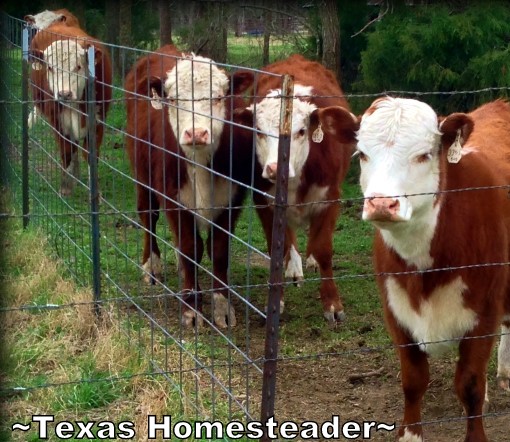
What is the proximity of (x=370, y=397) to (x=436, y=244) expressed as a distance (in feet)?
4.16

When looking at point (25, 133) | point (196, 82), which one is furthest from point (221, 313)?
point (25, 133)

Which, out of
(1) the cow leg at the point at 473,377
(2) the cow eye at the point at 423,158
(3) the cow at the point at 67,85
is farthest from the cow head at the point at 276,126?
(3) the cow at the point at 67,85

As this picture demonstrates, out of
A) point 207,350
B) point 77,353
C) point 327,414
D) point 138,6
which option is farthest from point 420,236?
point 138,6

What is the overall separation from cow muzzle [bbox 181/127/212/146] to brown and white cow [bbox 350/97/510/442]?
4.43ft

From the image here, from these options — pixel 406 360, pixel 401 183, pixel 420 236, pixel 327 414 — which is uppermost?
pixel 401 183

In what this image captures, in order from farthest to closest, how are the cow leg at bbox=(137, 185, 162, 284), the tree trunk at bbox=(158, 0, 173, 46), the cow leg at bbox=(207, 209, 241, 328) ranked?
the tree trunk at bbox=(158, 0, 173, 46) → the cow leg at bbox=(137, 185, 162, 284) → the cow leg at bbox=(207, 209, 241, 328)

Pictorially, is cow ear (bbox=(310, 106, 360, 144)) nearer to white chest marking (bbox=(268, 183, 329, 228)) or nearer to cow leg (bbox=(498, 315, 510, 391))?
cow leg (bbox=(498, 315, 510, 391))

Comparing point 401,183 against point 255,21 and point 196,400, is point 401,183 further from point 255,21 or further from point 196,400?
point 255,21

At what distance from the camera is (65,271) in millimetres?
6508

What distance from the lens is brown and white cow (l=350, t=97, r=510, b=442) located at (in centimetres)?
378

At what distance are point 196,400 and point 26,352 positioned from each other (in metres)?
1.37

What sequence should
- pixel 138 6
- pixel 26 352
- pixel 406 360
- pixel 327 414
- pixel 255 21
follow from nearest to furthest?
1. pixel 406 360
2. pixel 327 414
3. pixel 26 352
4. pixel 255 21
5. pixel 138 6

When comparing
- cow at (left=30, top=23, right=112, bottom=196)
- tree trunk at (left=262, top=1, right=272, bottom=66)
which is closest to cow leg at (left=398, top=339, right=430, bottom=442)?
cow at (left=30, top=23, right=112, bottom=196)

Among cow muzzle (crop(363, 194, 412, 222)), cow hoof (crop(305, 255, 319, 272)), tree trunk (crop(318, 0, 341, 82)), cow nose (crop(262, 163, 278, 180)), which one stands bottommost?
cow hoof (crop(305, 255, 319, 272))
